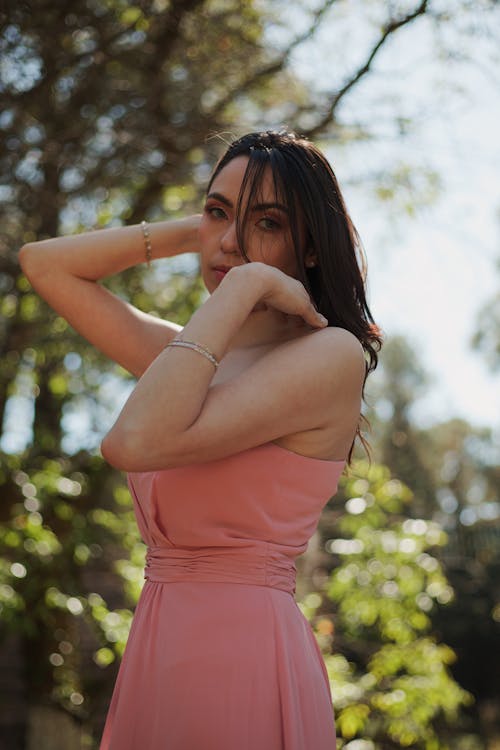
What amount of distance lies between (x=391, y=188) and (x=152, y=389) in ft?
12.2

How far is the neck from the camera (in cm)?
196

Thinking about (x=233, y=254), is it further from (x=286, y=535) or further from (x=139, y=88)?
(x=139, y=88)

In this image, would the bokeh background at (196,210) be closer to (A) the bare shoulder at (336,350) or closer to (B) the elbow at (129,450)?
(A) the bare shoulder at (336,350)

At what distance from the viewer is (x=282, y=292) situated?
1.69 m

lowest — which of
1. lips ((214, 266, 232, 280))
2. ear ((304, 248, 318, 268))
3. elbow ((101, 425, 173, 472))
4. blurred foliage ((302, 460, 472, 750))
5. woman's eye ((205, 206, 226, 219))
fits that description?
blurred foliage ((302, 460, 472, 750))

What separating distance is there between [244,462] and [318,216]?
0.55 metres

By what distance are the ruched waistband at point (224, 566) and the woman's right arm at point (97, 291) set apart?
1.99 ft

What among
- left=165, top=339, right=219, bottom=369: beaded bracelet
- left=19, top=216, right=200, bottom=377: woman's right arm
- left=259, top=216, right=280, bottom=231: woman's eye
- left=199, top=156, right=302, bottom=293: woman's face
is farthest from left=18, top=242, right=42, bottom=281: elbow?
left=165, top=339, right=219, bottom=369: beaded bracelet

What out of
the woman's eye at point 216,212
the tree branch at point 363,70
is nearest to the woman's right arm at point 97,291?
the woman's eye at point 216,212

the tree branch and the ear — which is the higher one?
the tree branch

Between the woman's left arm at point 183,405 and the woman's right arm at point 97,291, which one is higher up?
the woman's right arm at point 97,291

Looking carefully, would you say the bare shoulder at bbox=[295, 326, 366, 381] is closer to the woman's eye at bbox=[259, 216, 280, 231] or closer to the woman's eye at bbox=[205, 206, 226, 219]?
the woman's eye at bbox=[259, 216, 280, 231]

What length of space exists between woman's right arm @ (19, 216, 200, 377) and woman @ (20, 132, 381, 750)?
30 cm

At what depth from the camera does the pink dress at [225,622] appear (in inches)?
63.5
